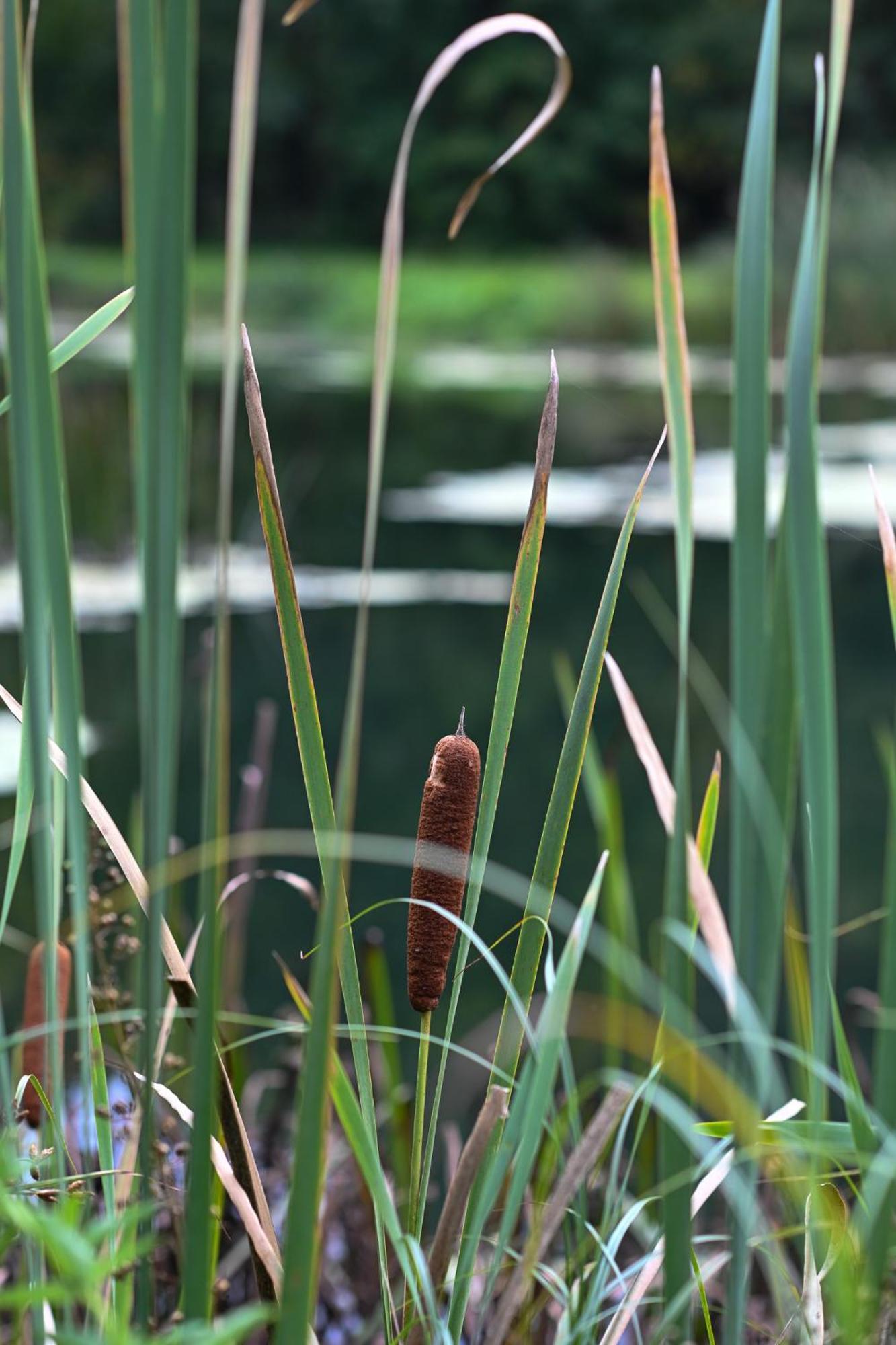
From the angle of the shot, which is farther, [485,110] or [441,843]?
[485,110]

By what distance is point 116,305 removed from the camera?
17.0 inches

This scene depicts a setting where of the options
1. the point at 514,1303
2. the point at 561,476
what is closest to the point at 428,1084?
the point at 514,1303

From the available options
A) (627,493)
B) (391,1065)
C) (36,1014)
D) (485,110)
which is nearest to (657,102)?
(36,1014)

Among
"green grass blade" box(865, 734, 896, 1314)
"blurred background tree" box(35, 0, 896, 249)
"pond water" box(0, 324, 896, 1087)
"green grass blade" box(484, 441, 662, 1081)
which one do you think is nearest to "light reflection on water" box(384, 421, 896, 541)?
"pond water" box(0, 324, 896, 1087)

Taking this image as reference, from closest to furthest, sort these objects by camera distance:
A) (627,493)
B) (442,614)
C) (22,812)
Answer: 1. (22,812)
2. (442,614)
3. (627,493)

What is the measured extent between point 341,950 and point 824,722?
0.17 metres

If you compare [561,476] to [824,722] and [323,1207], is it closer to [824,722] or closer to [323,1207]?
[323,1207]

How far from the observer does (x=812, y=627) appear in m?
0.32

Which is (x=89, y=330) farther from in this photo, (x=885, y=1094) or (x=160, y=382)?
(x=885, y=1094)

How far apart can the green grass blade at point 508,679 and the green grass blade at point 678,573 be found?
0.15 ft

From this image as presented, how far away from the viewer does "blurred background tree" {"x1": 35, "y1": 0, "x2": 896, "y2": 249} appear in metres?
15.1

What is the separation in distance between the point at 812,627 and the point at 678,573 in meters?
0.03

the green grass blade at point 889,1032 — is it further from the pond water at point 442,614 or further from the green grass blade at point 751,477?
the pond water at point 442,614

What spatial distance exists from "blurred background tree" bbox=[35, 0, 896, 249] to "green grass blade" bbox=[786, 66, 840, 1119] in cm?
1491
